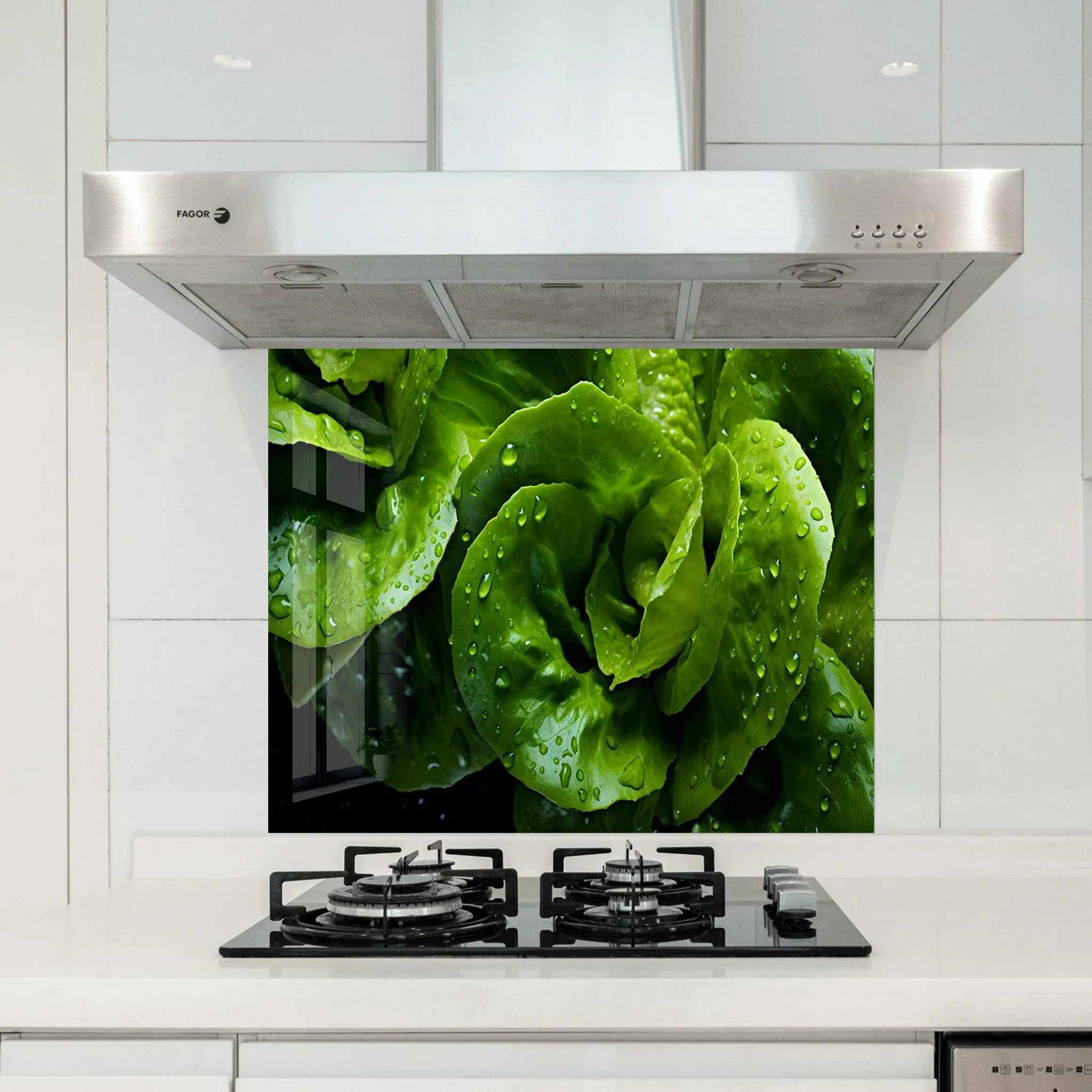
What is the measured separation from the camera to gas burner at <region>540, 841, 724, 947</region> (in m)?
1.36

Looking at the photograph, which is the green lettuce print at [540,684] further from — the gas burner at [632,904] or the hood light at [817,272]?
the hood light at [817,272]

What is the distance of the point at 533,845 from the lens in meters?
1.88

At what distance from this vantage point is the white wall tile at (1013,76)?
1910 millimetres

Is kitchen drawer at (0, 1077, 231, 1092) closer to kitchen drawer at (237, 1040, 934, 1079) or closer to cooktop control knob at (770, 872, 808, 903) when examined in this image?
kitchen drawer at (237, 1040, 934, 1079)

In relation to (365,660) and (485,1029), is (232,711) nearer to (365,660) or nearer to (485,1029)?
(365,660)

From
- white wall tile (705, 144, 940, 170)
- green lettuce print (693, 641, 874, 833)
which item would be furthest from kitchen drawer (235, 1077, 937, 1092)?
white wall tile (705, 144, 940, 170)

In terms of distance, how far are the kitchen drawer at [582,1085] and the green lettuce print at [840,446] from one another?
2.57 feet

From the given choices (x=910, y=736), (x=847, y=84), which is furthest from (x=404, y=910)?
(x=847, y=84)

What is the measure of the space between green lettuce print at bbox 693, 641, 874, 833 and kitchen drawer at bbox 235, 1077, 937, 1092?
0.69 m

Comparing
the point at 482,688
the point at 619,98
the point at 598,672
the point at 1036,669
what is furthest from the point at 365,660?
the point at 1036,669

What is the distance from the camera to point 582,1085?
1.22 meters

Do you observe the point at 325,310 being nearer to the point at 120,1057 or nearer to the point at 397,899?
the point at 397,899

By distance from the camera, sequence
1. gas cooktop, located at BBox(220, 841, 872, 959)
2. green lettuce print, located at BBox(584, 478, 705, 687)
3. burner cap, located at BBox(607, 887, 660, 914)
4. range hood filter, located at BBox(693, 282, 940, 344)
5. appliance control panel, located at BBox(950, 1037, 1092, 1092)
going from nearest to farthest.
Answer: appliance control panel, located at BBox(950, 1037, 1092, 1092), gas cooktop, located at BBox(220, 841, 872, 959), burner cap, located at BBox(607, 887, 660, 914), range hood filter, located at BBox(693, 282, 940, 344), green lettuce print, located at BBox(584, 478, 705, 687)

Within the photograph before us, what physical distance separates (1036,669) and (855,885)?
0.45m
